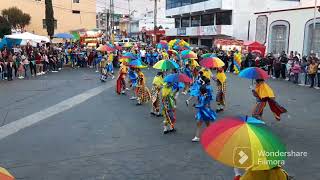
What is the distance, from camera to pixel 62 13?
5225 centimetres

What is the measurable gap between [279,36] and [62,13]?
3003 cm

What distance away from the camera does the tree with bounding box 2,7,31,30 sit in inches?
1773

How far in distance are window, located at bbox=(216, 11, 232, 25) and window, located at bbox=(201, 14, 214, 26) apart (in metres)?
1.65

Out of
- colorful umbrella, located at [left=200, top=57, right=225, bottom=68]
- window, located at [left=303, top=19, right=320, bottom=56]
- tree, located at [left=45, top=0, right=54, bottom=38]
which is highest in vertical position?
tree, located at [left=45, top=0, right=54, bottom=38]

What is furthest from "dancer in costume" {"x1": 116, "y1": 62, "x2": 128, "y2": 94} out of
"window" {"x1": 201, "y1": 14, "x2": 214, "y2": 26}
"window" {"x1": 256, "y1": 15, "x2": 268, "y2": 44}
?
"window" {"x1": 201, "y1": 14, "x2": 214, "y2": 26}

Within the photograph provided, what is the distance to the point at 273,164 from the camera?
4.62m

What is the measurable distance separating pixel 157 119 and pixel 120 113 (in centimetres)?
155

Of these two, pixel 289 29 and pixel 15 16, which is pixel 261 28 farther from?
pixel 15 16

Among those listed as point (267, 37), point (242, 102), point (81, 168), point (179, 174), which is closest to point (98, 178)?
point (81, 168)

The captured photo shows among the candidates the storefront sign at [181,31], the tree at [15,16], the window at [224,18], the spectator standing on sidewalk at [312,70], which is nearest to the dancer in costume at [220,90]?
the spectator standing on sidewalk at [312,70]

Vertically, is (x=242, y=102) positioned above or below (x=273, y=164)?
below

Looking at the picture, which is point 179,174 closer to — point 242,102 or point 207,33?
point 242,102

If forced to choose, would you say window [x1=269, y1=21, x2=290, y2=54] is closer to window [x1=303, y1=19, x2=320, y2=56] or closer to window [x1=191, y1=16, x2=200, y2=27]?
window [x1=303, y1=19, x2=320, y2=56]

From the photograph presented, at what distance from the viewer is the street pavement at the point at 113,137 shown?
8.12m
